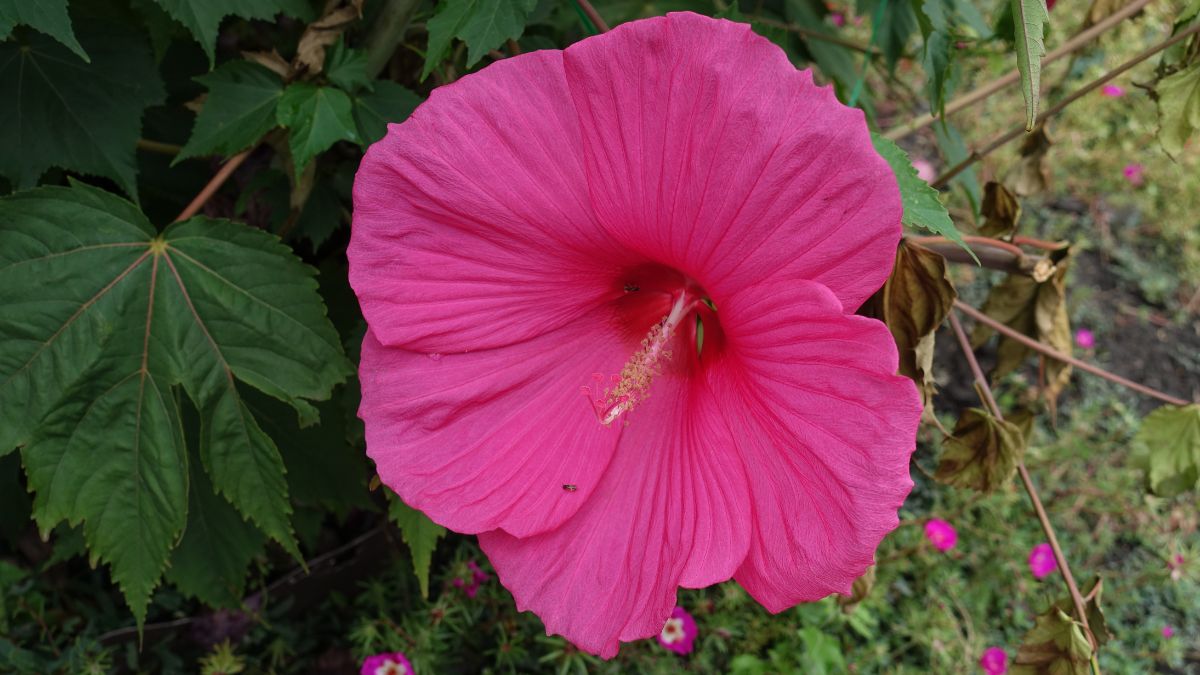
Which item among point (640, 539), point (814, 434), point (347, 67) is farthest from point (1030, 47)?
point (347, 67)

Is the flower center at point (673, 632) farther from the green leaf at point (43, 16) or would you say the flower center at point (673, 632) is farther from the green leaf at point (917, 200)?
the green leaf at point (43, 16)

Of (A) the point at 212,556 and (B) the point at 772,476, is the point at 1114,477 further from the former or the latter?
(A) the point at 212,556

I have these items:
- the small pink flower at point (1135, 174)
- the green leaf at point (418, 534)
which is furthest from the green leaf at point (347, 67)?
the small pink flower at point (1135, 174)

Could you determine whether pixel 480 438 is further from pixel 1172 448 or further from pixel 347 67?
pixel 1172 448

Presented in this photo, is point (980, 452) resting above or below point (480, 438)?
below

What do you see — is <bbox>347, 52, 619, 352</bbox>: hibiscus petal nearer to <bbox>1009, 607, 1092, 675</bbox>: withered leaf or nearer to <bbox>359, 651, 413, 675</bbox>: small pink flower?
<bbox>1009, 607, 1092, 675</bbox>: withered leaf
